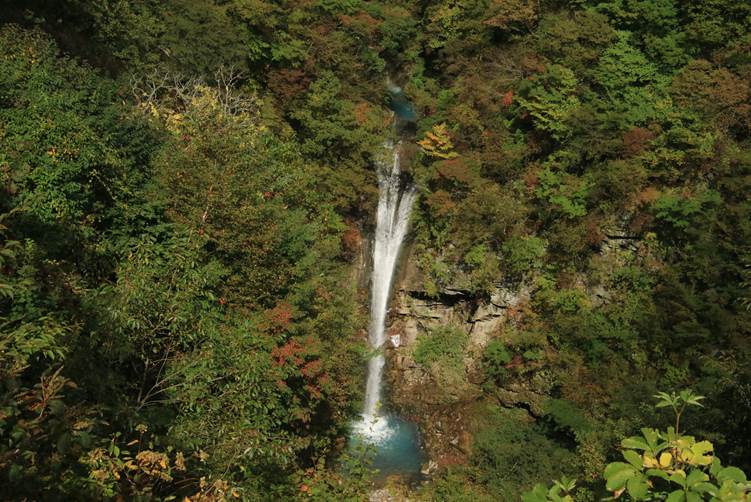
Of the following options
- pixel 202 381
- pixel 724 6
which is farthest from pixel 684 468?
pixel 724 6

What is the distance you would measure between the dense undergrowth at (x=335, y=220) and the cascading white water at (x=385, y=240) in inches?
32.8

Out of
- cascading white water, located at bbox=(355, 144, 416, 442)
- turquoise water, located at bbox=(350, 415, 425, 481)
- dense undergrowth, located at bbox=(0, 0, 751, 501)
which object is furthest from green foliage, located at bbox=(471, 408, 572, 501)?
cascading white water, located at bbox=(355, 144, 416, 442)

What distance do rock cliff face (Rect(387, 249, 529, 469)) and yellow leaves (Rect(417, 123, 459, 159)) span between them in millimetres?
4490

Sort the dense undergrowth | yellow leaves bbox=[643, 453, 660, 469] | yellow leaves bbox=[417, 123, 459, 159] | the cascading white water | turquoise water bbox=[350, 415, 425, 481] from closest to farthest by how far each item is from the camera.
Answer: yellow leaves bbox=[643, 453, 660, 469], the dense undergrowth, turquoise water bbox=[350, 415, 425, 481], yellow leaves bbox=[417, 123, 459, 159], the cascading white water

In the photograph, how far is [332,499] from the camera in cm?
871

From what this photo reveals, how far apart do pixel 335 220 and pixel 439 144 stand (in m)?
5.24

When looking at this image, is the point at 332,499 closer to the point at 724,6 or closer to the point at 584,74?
the point at 584,74

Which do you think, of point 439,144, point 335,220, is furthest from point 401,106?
point 335,220

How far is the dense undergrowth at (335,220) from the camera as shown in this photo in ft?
23.6

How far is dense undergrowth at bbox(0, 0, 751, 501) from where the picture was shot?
23.6 feet

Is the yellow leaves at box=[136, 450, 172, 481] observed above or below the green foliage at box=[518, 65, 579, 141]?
below

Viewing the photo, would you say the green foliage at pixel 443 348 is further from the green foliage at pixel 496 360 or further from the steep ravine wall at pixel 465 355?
the green foliage at pixel 496 360

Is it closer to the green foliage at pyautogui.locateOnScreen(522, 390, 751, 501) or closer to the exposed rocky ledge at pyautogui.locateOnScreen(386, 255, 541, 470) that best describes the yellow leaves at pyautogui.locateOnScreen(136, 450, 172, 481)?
the green foliage at pyautogui.locateOnScreen(522, 390, 751, 501)

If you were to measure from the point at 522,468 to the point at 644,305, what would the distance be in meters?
6.35
